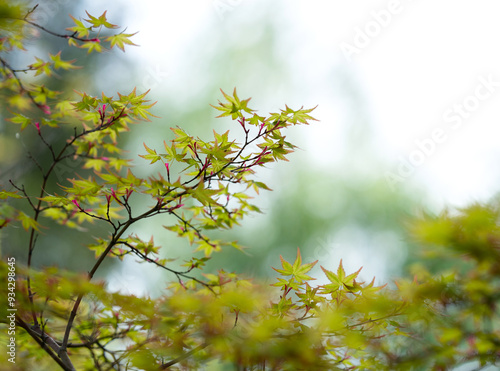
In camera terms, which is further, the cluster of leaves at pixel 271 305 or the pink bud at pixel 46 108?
the pink bud at pixel 46 108

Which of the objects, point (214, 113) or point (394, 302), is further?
point (214, 113)

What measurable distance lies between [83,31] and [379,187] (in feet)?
20.3

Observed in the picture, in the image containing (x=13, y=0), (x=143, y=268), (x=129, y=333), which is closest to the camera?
(x=129, y=333)

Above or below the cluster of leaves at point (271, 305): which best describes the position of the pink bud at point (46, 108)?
above

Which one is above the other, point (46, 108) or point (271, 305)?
point (46, 108)

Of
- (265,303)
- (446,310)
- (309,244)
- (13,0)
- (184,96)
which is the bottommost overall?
(446,310)

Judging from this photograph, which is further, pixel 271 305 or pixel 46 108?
pixel 46 108

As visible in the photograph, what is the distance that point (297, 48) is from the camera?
7.70 metres

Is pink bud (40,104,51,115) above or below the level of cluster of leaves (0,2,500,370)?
above

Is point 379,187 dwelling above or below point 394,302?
above

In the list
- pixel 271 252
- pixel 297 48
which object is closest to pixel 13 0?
pixel 271 252

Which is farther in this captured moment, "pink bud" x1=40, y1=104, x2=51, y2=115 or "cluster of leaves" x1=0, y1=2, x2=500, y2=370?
"pink bud" x1=40, y1=104, x2=51, y2=115

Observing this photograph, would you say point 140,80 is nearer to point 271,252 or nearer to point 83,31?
point 271,252

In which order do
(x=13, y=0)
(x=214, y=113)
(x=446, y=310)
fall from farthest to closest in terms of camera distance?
(x=214, y=113) → (x=13, y=0) → (x=446, y=310)
